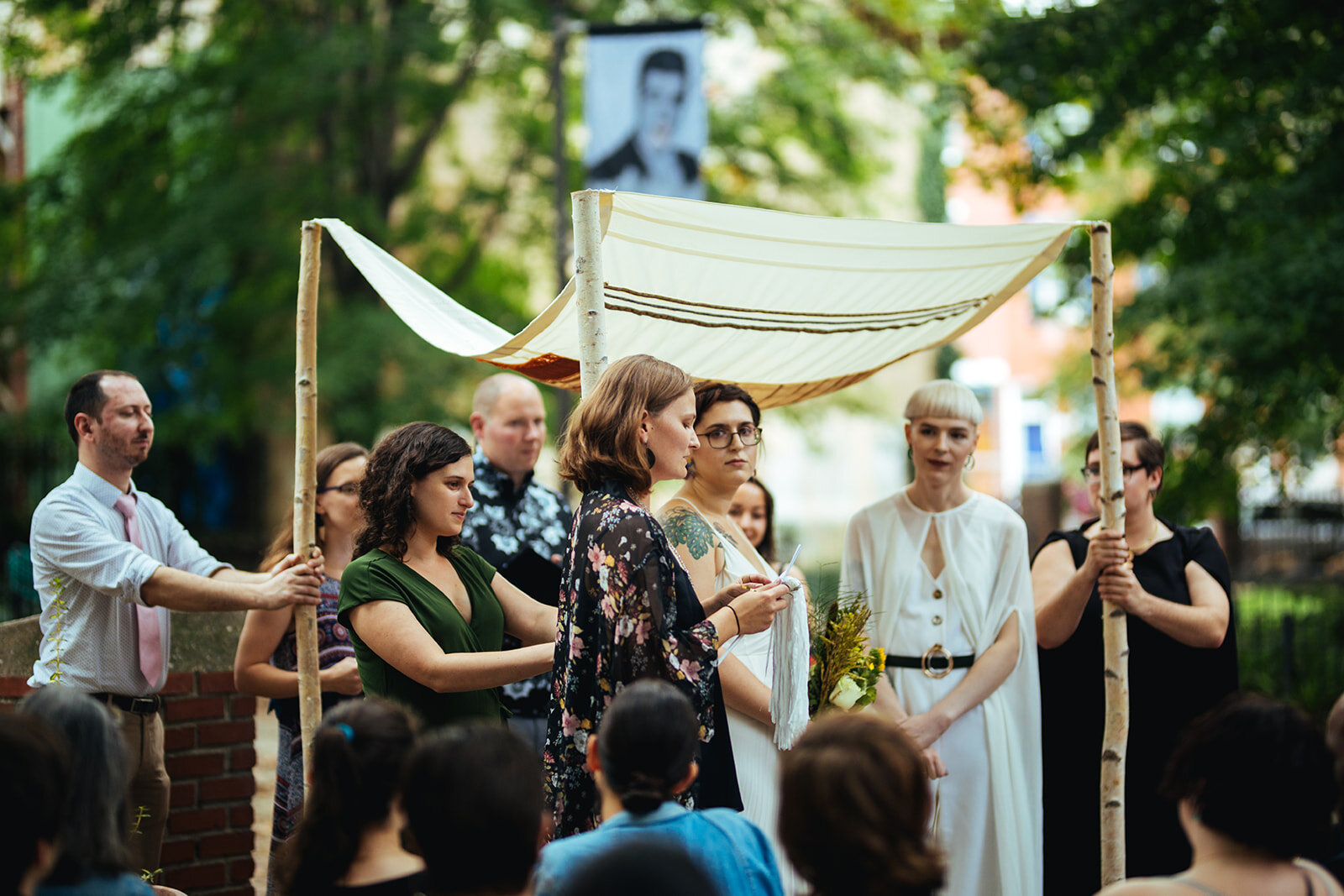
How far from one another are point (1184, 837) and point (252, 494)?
1589cm

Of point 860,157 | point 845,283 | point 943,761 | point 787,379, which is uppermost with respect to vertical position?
point 860,157

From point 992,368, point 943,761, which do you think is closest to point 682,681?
point 943,761

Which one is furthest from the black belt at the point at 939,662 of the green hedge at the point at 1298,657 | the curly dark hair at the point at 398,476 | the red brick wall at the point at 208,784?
the green hedge at the point at 1298,657

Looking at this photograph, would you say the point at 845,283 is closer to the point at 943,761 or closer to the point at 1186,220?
the point at 943,761

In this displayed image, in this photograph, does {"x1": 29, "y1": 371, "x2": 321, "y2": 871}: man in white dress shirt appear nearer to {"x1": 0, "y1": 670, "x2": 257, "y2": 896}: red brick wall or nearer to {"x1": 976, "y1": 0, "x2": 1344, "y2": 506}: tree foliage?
{"x1": 0, "y1": 670, "x2": 257, "y2": 896}: red brick wall

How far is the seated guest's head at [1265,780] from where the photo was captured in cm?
225

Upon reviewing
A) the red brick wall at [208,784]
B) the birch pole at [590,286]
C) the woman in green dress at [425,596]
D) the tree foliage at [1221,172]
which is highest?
the tree foliage at [1221,172]

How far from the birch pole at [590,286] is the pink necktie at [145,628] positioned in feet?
5.67

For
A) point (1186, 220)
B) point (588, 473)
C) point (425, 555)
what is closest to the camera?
point (588, 473)

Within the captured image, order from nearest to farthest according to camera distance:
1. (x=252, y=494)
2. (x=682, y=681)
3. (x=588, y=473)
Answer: (x=682, y=681)
(x=588, y=473)
(x=252, y=494)

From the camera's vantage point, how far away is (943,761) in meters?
4.37

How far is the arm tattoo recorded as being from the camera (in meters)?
3.56

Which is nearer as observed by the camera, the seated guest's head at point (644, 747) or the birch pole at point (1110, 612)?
the seated guest's head at point (644, 747)

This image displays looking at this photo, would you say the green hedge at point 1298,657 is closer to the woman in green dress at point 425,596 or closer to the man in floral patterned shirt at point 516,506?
the man in floral patterned shirt at point 516,506
